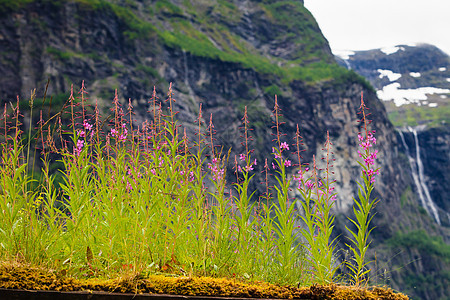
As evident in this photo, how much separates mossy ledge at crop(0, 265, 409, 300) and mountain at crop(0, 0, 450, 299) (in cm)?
10698

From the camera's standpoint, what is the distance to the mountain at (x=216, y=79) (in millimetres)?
121250

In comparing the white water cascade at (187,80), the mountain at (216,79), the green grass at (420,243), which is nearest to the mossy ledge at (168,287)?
the mountain at (216,79)

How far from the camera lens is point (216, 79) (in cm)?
15800

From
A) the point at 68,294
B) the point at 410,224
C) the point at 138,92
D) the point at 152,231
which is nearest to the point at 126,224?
the point at 152,231

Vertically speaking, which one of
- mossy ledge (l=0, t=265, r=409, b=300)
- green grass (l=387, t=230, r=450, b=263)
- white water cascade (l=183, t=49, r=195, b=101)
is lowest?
green grass (l=387, t=230, r=450, b=263)

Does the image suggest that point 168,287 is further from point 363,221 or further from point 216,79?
point 216,79

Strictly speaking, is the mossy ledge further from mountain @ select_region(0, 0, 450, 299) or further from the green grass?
the green grass

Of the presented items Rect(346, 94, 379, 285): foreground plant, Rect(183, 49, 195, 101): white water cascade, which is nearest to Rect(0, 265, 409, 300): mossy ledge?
Rect(346, 94, 379, 285): foreground plant

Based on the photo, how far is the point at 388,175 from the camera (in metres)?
182

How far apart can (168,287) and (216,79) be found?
157 meters

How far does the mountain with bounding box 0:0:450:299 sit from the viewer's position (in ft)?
398

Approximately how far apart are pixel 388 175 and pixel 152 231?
19280 centimetres

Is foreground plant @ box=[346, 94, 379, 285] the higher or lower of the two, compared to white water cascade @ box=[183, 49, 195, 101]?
lower

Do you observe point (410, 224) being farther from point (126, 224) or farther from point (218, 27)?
point (126, 224)
